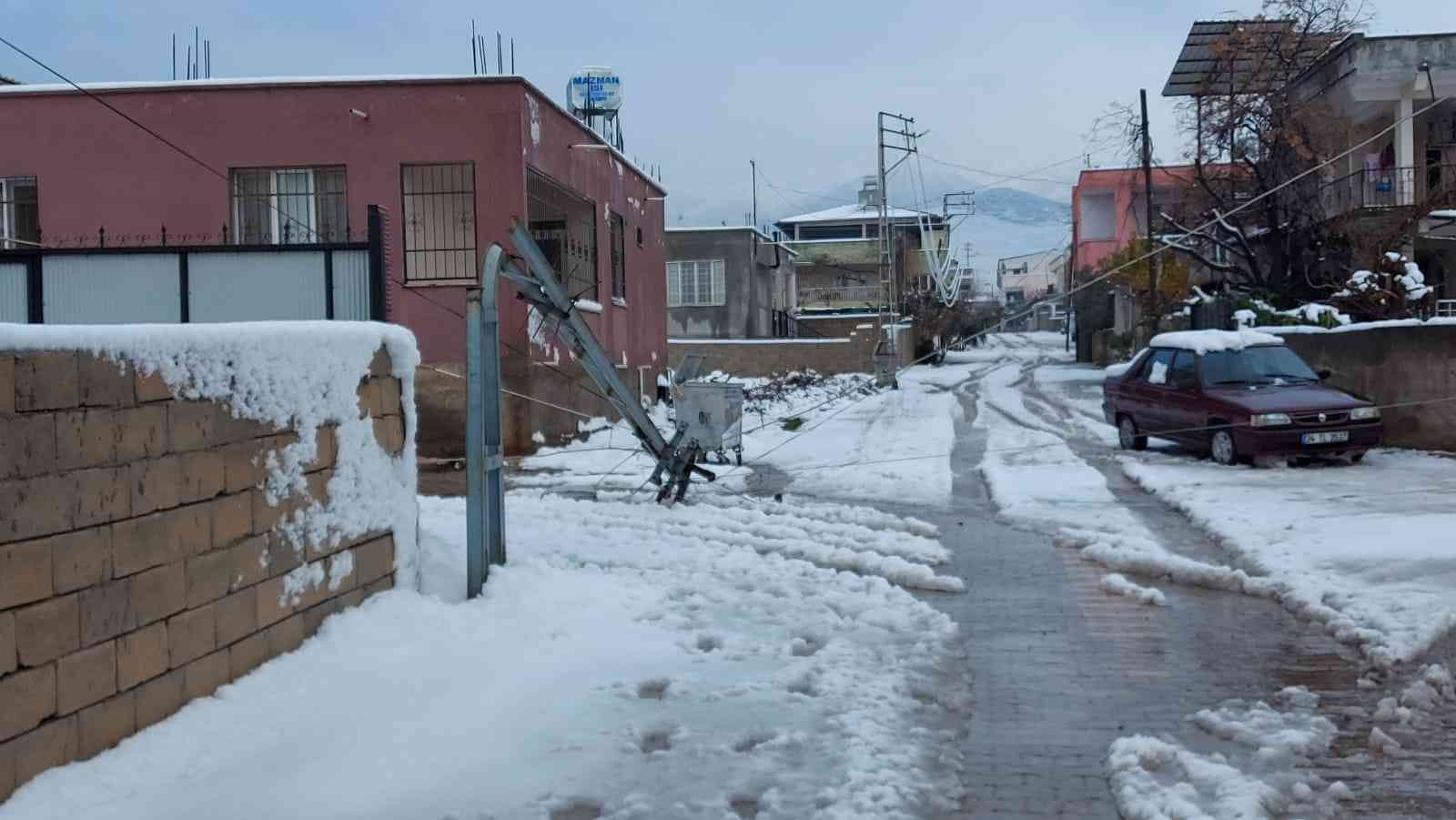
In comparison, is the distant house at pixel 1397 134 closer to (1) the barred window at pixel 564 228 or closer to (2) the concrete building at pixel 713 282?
(1) the barred window at pixel 564 228

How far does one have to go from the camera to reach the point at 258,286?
444 inches

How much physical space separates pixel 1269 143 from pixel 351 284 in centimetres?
2623

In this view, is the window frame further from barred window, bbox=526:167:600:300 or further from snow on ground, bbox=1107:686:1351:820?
snow on ground, bbox=1107:686:1351:820

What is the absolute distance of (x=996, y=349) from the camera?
269ft

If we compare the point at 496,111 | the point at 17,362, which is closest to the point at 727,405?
the point at 496,111

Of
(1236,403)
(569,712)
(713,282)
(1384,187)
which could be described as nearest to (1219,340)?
(1236,403)

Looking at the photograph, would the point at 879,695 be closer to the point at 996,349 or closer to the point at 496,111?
the point at 496,111

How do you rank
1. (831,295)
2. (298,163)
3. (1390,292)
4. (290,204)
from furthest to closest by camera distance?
(831,295) → (1390,292) → (290,204) → (298,163)

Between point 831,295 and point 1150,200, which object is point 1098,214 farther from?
point 1150,200

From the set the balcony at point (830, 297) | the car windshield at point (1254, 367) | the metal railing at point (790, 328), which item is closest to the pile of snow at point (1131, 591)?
the car windshield at point (1254, 367)

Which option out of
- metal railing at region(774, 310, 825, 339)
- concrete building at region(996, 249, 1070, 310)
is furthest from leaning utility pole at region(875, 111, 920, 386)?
concrete building at region(996, 249, 1070, 310)

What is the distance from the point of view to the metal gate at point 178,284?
1105 centimetres

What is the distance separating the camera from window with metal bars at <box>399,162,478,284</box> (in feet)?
67.1

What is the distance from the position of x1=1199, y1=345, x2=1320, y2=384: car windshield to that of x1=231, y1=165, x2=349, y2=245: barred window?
1202 cm
